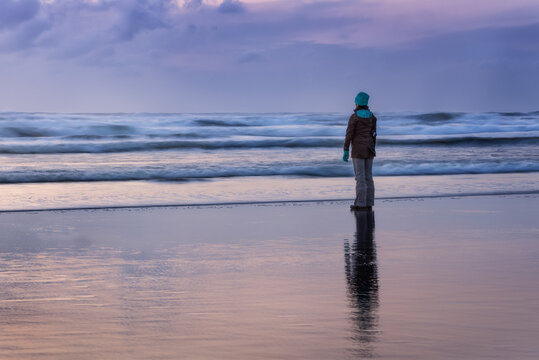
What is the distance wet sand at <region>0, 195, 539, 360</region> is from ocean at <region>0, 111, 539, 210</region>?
395cm

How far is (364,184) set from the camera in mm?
12250

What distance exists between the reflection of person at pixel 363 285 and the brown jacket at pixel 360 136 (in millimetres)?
2507

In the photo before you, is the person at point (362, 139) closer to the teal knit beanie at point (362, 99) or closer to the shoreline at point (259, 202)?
the teal knit beanie at point (362, 99)

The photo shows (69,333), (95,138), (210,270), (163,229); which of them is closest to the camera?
(69,333)

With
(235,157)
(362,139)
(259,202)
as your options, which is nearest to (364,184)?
(362,139)

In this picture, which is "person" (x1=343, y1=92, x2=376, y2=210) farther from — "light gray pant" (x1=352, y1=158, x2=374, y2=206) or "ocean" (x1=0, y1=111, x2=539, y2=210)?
"ocean" (x1=0, y1=111, x2=539, y2=210)

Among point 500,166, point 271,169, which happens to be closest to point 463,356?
point 271,169

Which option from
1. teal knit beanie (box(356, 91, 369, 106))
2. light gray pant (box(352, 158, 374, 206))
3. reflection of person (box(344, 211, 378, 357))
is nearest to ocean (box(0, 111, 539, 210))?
light gray pant (box(352, 158, 374, 206))

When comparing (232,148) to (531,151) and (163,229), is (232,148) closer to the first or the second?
(531,151)

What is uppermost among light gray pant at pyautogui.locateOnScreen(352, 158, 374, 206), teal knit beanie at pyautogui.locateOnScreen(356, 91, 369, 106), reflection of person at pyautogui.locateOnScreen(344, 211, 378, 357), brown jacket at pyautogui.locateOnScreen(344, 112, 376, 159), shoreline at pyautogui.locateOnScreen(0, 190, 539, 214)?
teal knit beanie at pyautogui.locateOnScreen(356, 91, 369, 106)

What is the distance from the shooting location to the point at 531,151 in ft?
96.6

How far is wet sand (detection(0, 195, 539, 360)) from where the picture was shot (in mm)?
4387

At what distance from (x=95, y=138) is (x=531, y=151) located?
17.2 metres

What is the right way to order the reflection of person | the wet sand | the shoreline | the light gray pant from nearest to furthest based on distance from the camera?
1. the wet sand
2. the reflection of person
3. the light gray pant
4. the shoreline
